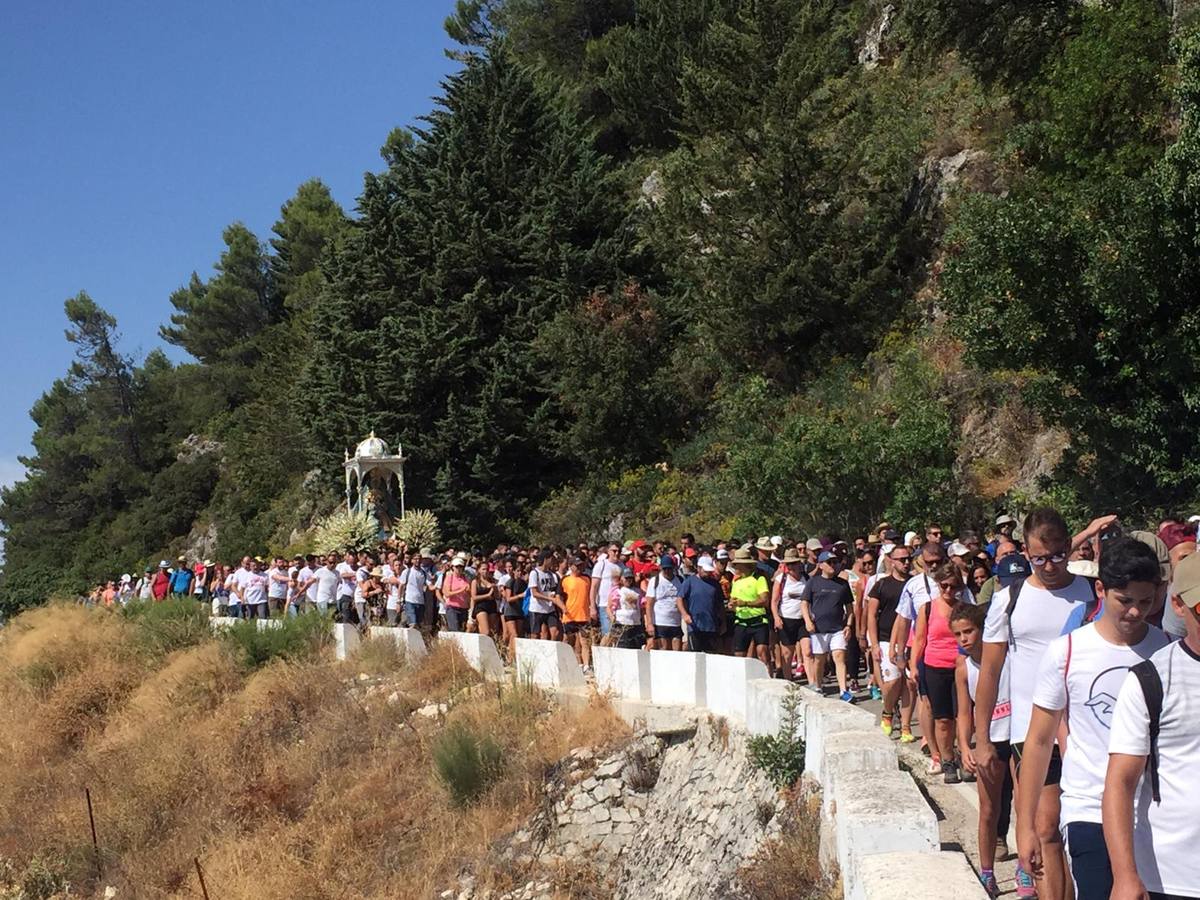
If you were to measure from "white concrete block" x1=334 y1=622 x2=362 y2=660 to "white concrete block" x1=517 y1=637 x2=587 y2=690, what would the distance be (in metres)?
5.77

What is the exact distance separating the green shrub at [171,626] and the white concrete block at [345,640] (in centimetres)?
454

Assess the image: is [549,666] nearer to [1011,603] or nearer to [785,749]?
[785,749]

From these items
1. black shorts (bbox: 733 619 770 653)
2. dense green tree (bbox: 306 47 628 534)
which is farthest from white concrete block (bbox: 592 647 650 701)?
dense green tree (bbox: 306 47 628 534)

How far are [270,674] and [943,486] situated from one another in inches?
480

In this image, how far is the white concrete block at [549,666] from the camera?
47.9ft

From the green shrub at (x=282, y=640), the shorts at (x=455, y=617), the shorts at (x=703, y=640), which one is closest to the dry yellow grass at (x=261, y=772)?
the green shrub at (x=282, y=640)

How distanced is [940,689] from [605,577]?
756 cm

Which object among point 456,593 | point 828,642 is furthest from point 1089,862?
point 456,593

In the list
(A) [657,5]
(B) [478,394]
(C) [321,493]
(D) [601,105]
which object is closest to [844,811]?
(B) [478,394]

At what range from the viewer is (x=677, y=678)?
12.5 m

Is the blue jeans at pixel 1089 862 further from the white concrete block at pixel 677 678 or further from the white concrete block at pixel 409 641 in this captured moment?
the white concrete block at pixel 409 641

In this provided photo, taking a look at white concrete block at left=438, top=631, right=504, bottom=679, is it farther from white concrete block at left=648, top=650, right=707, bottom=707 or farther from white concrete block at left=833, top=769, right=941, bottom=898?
white concrete block at left=833, top=769, right=941, bottom=898

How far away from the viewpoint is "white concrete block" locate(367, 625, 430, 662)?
18188 millimetres

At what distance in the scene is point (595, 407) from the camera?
111ft
